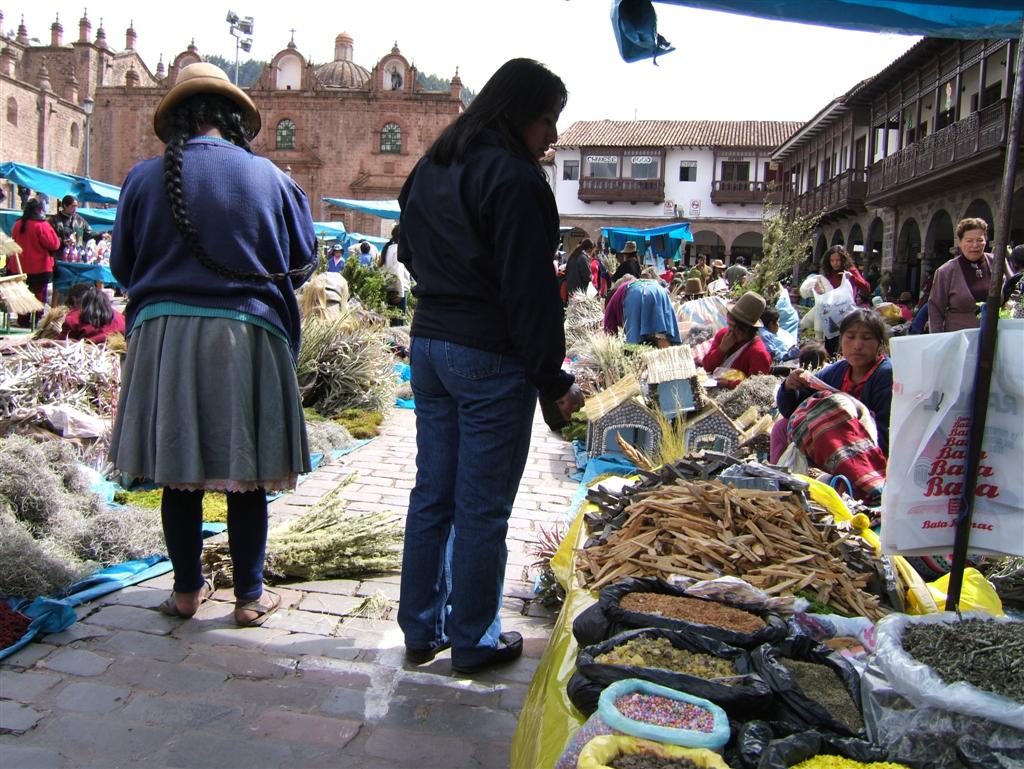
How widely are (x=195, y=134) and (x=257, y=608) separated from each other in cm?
169

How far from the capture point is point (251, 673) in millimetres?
2703

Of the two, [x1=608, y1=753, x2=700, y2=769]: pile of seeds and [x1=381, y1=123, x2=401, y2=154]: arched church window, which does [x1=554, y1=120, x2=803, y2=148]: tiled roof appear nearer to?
[x1=381, y1=123, x2=401, y2=154]: arched church window

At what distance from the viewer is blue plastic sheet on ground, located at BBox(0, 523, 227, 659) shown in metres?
2.89

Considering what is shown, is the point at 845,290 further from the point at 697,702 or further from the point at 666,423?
the point at 697,702

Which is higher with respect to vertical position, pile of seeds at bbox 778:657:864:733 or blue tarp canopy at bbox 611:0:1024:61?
blue tarp canopy at bbox 611:0:1024:61

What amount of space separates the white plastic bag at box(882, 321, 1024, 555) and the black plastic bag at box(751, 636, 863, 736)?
371 millimetres

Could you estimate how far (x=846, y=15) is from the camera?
2900 millimetres

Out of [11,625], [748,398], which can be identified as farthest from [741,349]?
[11,625]

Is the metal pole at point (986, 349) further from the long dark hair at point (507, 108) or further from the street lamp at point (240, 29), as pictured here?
the street lamp at point (240, 29)

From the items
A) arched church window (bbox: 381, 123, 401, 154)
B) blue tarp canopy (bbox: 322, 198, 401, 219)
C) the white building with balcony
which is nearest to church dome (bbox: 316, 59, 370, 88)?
arched church window (bbox: 381, 123, 401, 154)

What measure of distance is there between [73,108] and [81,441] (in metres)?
49.9

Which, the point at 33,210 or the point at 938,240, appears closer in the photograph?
the point at 33,210

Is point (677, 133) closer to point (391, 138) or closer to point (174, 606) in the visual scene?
point (391, 138)

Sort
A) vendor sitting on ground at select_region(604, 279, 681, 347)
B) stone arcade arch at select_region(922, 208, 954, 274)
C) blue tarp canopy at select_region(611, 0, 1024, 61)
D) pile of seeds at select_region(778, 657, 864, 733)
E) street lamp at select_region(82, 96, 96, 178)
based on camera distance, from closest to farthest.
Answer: pile of seeds at select_region(778, 657, 864, 733) → blue tarp canopy at select_region(611, 0, 1024, 61) → vendor sitting on ground at select_region(604, 279, 681, 347) → stone arcade arch at select_region(922, 208, 954, 274) → street lamp at select_region(82, 96, 96, 178)
